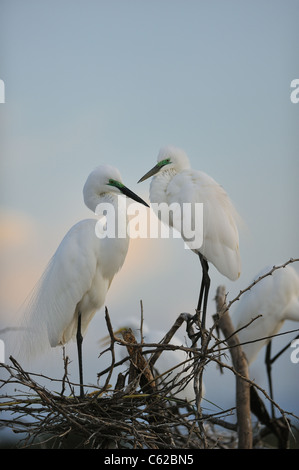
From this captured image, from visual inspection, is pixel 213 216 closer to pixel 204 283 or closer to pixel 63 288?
pixel 204 283

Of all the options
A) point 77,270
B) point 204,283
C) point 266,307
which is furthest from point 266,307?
point 77,270

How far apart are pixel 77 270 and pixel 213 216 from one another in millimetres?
563

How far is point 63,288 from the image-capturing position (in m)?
2.17

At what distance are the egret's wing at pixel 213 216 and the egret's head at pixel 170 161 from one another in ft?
0.28

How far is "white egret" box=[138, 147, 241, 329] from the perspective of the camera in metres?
2.29

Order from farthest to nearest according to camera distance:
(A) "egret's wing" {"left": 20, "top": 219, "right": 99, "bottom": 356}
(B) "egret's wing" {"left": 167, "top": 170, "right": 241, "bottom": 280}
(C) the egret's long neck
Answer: (C) the egret's long neck, (B) "egret's wing" {"left": 167, "top": 170, "right": 241, "bottom": 280}, (A) "egret's wing" {"left": 20, "top": 219, "right": 99, "bottom": 356}

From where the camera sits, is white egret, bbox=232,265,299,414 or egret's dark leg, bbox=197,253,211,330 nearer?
egret's dark leg, bbox=197,253,211,330

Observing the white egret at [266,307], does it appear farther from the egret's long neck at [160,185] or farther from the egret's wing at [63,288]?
the egret's wing at [63,288]

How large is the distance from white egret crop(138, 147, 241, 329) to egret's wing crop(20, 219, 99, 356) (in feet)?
1.24

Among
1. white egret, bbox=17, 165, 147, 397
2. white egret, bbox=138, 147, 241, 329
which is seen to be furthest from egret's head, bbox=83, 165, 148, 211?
white egret, bbox=138, 147, 241, 329

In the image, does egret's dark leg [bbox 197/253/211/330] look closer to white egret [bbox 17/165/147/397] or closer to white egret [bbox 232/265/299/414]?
white egret [bbox 17/165/147/397]

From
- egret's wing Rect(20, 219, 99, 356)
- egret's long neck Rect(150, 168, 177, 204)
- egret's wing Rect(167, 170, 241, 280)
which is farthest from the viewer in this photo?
egret's long neck Rect(150, 168, 177, 204)

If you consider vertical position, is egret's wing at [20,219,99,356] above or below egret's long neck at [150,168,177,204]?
below
